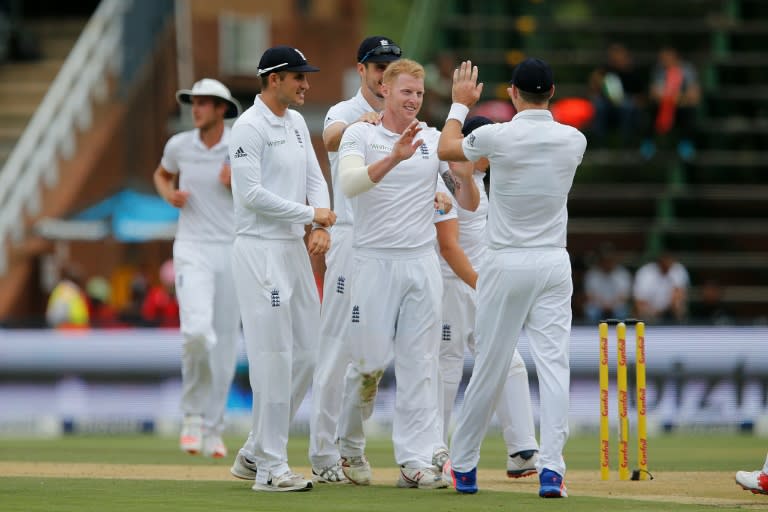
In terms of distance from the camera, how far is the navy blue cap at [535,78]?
1027cm

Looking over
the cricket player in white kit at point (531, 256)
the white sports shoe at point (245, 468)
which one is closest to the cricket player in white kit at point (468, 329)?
the cricket player in white kit at point (531, 256)

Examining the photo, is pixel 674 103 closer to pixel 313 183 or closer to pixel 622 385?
pixel 622 385

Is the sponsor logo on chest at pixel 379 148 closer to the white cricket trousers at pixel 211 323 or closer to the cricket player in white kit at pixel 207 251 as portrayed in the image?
the cricket player in white kit at pixel 207 251

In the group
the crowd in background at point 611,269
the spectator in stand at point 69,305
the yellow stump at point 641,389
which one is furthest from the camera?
the crowd in background at point 611,269

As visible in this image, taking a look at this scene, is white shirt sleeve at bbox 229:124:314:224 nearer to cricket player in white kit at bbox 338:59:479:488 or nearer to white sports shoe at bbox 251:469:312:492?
cricket player in white kit at bbox 338:59:479:488

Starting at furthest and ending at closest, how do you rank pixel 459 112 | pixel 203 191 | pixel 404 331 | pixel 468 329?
pixel 203 191
pixel 468 329
pixel 404 331
pixel 459 112

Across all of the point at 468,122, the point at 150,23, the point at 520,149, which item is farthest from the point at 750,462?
the point at 150,23

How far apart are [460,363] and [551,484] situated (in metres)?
2.12

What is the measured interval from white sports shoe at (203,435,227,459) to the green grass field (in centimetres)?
14

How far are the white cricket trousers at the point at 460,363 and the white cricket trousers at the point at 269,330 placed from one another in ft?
4.87

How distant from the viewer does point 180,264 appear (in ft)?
47.0

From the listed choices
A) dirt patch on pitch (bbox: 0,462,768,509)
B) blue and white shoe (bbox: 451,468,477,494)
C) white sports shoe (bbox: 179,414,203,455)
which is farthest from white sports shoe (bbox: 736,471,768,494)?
white sports shoe (bbox: 179,414,203,455)

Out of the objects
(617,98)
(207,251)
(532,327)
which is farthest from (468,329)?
(617,98)

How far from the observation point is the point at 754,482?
34.7 feet
